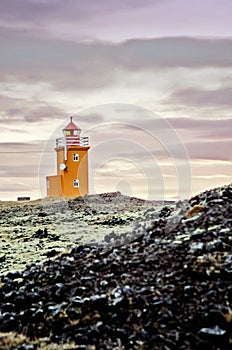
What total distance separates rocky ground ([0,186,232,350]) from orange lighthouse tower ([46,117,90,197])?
167ft

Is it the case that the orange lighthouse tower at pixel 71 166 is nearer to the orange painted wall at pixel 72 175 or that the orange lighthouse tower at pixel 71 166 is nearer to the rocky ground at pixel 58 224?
the orange painted wall at pixel 72 175

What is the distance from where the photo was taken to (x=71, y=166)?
7019cm

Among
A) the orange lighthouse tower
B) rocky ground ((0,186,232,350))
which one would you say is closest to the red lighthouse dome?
the orange lighthouse tower

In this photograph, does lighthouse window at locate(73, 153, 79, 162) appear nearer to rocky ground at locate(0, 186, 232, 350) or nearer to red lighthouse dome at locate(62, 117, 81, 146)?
red lighthouse dome at locate(62, 117, 81, 146)

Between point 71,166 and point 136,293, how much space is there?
56890 millimetres

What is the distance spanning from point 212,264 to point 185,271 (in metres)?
0.73

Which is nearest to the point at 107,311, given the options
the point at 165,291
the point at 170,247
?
the point at 165,291

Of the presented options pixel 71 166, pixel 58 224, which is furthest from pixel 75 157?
pixel 58 224

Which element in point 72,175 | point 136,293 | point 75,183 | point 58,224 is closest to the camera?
point 136,293

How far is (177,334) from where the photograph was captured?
39.3ft

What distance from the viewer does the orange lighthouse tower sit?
2751 inches

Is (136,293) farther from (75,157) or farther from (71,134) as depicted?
(71,134)

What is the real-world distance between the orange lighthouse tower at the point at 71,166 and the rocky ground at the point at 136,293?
5091 centimetres

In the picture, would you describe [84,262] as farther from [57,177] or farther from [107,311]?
[57,177]
